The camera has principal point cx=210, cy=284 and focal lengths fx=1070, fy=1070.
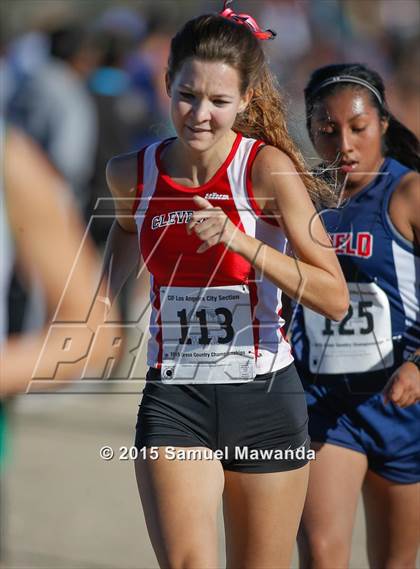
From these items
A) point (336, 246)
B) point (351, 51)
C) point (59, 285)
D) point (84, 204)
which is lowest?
point (59, 285)

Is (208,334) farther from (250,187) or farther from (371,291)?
(371,291)

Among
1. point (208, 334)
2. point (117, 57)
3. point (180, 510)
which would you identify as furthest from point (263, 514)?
point (117, 57)

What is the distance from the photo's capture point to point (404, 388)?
314 centimetres

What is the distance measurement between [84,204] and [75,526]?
343cm

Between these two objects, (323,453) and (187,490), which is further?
(323,453)

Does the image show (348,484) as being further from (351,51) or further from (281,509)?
(351,51)

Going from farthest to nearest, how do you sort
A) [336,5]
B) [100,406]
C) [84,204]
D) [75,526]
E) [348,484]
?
1. [336,5]
2. [84,204]
3. [100,406]
4. [75,526]
5. [348,484]

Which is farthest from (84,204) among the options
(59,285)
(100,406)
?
(59,285)

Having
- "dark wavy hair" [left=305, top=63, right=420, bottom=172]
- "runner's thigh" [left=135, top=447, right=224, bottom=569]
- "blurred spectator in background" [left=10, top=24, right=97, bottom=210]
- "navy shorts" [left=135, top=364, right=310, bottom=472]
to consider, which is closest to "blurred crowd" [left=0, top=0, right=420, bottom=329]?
"blurred spectator in background" [left=10, top=24, right=97, bottom=210]

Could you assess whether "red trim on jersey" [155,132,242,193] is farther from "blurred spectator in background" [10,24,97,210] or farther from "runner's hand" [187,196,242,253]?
"blurred spectator in background" [10,24,97,210]

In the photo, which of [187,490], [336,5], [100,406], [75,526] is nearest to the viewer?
[187,490]

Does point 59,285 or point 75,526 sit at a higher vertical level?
point 59,285

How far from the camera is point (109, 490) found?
5.23 meters

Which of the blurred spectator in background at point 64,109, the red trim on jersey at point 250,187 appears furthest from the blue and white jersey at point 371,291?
the blurred spectator in background at point 64,109
